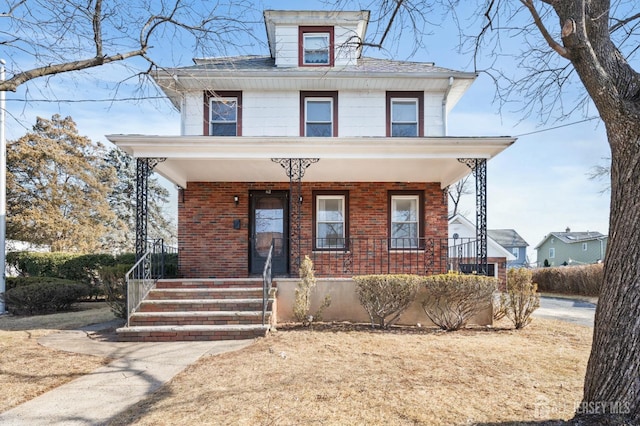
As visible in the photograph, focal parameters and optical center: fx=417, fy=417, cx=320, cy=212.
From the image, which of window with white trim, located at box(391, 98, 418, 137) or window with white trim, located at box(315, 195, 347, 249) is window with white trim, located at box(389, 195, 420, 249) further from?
window with white trim, located at box(391, 98, 418, 137)

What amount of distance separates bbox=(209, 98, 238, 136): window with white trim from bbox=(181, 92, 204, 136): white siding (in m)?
0.26

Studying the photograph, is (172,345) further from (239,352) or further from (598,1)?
(598,1)

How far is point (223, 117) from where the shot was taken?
435 inches

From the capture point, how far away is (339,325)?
7.95m

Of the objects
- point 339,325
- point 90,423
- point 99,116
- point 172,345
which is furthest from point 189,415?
point 99,116

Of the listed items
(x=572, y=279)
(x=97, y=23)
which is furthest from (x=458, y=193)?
(x=97, y=23)

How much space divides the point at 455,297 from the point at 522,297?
4.16 feet

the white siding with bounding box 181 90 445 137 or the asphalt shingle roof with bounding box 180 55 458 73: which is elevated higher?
the asphalt shingle roof with bounding box 180 55 458 73

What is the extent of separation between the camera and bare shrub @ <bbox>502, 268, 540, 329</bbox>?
7.77m

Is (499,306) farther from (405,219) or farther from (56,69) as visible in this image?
(56,69)

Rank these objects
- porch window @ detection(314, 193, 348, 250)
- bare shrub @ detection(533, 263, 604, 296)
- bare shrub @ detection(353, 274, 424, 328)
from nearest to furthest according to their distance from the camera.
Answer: bare shrub @ detection(353, 274, 424, 328), porch window @ detection(314, 193, 348, 250), bare shrub @ detection(533, 263, 604, 296)

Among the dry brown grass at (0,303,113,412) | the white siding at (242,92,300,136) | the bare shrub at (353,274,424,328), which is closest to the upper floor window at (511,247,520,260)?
the white siding at (242,92,300,136)

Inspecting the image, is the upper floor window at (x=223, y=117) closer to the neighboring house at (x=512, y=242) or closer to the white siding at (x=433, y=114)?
the white siding at (x=433, y=114)

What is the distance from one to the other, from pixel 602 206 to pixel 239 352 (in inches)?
1048
